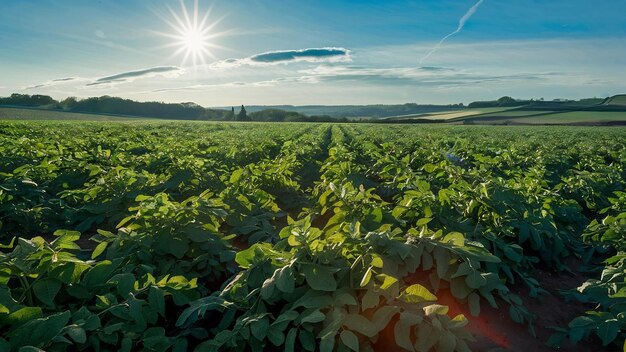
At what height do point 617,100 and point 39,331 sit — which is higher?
point 617,100

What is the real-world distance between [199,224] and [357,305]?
1738 mm

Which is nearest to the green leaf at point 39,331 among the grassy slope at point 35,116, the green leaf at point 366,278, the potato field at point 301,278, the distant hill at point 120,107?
the potato field at point 301,278

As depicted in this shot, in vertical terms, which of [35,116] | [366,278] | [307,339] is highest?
[35,116]

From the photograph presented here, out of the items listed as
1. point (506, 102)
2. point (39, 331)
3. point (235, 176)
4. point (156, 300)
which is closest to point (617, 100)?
point (506, 102)

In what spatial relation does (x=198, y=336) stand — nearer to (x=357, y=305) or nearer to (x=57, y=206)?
(x=357, y=305)

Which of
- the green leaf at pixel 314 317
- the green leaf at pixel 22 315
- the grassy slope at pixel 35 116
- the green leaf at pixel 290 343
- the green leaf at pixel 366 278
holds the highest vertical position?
the grassy slope at pixel 35 116

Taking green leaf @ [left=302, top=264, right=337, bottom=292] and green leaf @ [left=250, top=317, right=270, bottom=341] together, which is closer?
green leaf @ [left=250, top=317, right=270, bottom=341]

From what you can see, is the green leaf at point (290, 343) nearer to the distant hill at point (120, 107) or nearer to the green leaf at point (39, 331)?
the green leaf at point (39, 331)

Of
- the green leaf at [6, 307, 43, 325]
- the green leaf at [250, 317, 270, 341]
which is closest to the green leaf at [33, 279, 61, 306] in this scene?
the green leaf at [6, 307, 43, 325]

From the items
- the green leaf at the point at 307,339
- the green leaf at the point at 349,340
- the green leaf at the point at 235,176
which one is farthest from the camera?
the green leaf at the point at 235,176

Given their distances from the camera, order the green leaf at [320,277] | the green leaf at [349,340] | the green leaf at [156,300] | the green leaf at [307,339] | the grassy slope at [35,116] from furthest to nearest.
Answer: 1. the grassy slope at [35,116]
2. the green leaf at [156,300]
3. the green leaf at [320,277]
4. the green leaf at [307,339]
5. the green leaf at [349,340]

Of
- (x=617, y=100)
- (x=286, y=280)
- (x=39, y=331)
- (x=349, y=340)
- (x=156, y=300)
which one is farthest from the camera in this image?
(x=617, y=100)

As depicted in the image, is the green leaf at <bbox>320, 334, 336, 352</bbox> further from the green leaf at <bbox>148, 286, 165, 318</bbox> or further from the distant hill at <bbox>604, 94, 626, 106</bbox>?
the distant hill at <bbox>604, 94, 626, 106</bbox>

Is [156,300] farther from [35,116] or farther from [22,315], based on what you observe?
[35,116]
